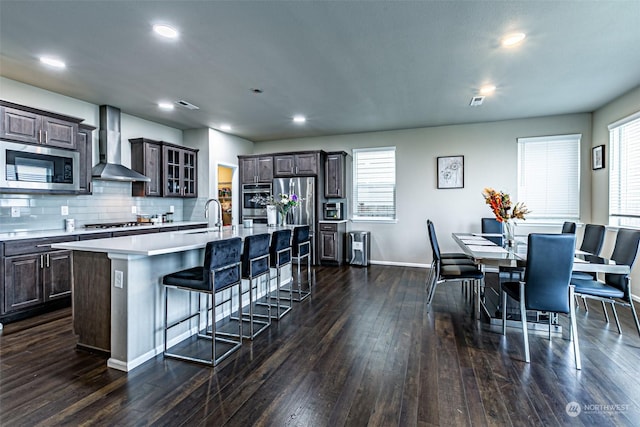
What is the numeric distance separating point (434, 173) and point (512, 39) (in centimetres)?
329

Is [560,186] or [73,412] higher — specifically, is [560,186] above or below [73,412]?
above

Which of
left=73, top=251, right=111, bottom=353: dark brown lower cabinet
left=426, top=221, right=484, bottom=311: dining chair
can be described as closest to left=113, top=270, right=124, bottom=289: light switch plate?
left=73, top=251, right=111, bottom=353: dark brown lower cabinet

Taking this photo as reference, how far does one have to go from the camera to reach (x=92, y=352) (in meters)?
2.56

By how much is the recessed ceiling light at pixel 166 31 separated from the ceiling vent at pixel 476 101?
12.4 feet

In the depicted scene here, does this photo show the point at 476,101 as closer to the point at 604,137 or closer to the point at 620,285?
the point at 604,137

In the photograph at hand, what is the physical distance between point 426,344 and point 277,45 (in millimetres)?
3041

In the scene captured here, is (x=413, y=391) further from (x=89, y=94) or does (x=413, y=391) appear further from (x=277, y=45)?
(x=89, y=94)

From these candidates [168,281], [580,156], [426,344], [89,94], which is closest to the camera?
[168,281]

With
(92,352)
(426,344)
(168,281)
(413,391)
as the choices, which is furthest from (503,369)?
(92,352)

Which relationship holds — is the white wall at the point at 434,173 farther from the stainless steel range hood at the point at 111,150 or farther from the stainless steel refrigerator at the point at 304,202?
the stainless steel range hood at the point at 111,150

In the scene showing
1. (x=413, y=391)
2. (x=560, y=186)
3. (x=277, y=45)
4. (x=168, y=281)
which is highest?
(x=277, y=45)

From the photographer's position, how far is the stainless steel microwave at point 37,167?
135 inches

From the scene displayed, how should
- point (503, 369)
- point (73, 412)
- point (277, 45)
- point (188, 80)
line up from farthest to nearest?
point (188, 80) < point (277, 45) < point (503, 369) < point (73, 412)

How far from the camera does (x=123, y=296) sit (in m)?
2.33
